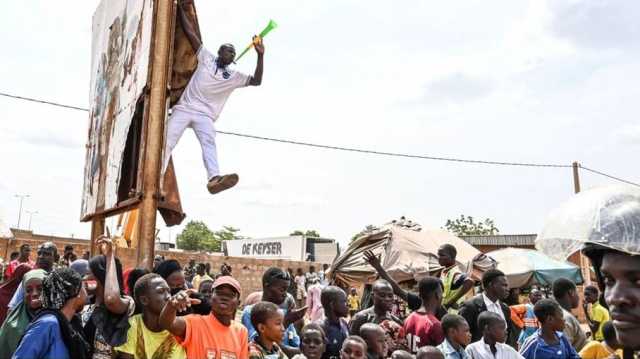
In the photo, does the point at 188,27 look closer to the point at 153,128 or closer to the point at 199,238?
the point at 153,128

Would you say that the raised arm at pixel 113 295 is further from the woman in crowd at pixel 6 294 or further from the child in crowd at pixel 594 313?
the child in crowd at pixel 594 313

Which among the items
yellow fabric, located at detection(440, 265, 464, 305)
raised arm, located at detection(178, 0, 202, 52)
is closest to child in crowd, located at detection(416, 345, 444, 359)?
yellow fabric, located at detection(440, 265, 464, 305)

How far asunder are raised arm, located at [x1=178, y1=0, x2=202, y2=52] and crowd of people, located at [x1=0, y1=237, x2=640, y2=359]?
7.64 feet

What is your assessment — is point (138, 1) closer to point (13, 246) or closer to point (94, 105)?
point (94, 105)

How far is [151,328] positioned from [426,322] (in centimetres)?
237

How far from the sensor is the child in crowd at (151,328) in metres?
3.21

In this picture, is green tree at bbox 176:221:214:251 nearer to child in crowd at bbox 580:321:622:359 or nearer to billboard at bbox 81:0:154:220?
billboard at bbox 81:0:154:220

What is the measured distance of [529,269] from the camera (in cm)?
1394

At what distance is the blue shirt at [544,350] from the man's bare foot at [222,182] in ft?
9.55

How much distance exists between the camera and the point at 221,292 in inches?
137

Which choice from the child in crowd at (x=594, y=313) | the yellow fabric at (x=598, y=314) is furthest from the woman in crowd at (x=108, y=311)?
the yellow fabric at (x=598, y=314)

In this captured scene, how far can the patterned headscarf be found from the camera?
116 inches

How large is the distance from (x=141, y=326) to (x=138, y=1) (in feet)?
11.9

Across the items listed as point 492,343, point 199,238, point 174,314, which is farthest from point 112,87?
point 199,238
